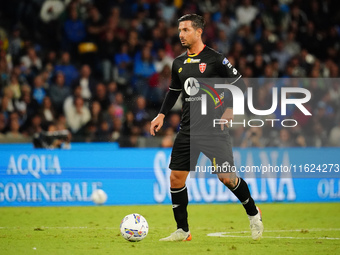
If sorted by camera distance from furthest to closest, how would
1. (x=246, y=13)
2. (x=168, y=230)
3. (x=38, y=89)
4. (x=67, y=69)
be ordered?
1. (x=246, y=13)
2. (x=67, y=69)
3. (x=38, y=89)
4. (x=168, y=230)

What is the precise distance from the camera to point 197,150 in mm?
7059

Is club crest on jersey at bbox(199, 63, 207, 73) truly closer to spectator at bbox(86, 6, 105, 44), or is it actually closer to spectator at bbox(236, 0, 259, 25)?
spectator at bbox(86, 6, 105, 44)

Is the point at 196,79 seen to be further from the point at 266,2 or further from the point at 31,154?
the point at 266,2

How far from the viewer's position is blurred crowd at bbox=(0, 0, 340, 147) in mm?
12367

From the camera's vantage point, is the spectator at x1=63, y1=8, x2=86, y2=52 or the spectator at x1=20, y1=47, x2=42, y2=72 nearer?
the spectator at x1=20, y1=47, x2=42, y2=72

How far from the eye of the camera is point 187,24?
704 cm

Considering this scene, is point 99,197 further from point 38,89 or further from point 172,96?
point 172,96

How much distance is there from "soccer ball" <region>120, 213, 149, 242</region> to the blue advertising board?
464cm

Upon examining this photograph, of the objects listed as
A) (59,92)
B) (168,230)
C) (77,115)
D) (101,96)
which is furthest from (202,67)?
(59,92)

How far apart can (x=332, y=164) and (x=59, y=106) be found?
17.3ft

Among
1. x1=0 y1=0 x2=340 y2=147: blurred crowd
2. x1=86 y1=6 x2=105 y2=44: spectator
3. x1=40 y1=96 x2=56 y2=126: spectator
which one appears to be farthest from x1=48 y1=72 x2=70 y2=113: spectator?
x1=86 y1=6 x2=105 y2=44: spectator

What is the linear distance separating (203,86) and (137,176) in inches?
193

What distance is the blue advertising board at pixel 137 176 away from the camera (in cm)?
1145

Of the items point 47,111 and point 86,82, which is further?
point 86,82
